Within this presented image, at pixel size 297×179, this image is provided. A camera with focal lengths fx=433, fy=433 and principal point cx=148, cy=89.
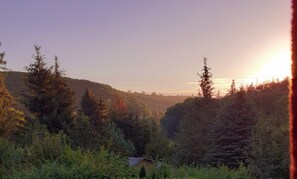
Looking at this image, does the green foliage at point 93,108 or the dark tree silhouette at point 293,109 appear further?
the green foliage at point 93,108

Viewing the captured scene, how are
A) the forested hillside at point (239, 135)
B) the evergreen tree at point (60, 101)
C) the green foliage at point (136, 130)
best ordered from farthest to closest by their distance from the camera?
1. the green foliage at point (136, 130)
2. the evergreen tree at point (60, 101)
3. the forested hillside at point (239, 135)

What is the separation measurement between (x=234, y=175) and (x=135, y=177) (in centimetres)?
429

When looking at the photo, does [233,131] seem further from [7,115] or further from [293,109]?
[293,109]

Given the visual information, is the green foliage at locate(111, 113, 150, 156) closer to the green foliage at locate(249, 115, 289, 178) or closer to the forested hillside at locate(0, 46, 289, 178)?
the forested hillside at locate(0, 46, 289, 178)

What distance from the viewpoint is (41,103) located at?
37531mm

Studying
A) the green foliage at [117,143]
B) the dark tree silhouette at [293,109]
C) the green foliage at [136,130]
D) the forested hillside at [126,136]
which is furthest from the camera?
the green foliage at [136,130]

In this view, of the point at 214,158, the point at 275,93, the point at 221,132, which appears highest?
the point at 275,93

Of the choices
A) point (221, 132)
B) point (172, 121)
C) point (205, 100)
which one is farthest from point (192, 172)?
point (172, 121)

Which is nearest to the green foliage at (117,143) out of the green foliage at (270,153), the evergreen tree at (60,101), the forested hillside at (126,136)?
the forested hillside at (126,136)

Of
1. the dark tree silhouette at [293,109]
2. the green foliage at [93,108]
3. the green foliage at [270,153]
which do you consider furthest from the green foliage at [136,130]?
the dark tree silhouette at [293,109]

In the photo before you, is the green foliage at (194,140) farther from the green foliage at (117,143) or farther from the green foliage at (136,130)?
the green foliage at (136,130)

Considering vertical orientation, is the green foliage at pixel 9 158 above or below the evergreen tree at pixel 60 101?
below

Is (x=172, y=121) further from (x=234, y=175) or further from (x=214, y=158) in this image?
(x=234, y=175)

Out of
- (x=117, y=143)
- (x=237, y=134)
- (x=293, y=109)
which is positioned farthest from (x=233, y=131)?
(x=293, y=109)
